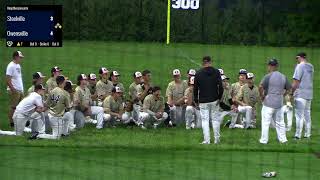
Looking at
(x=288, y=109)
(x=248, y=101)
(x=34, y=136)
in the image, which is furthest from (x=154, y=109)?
(x=34, y=136)

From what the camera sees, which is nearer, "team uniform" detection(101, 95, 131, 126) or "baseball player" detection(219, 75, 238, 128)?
"team uniform" detection(101, 95, 131, 126)

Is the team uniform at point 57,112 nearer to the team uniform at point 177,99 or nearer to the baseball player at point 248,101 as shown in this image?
the team uniform at point 177,99

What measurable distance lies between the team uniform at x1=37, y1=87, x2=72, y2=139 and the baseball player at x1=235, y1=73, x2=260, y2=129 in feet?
12.8

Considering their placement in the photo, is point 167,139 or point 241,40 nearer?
point 167,139

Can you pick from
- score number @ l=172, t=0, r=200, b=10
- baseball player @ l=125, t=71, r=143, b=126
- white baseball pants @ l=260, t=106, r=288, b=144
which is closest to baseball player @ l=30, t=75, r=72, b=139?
baseball player @ l=125, t=71, r=143, b=126

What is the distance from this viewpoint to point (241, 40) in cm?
3744

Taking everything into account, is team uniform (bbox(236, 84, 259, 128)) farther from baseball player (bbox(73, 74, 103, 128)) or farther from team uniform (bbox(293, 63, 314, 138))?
baseball player (bbox(73, 74, 103, 128))

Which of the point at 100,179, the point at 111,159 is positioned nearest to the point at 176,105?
the point at 111,159

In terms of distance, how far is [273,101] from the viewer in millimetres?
15227

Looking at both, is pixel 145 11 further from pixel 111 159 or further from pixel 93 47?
pixel 111 159

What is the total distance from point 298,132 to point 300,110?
444 millimetres

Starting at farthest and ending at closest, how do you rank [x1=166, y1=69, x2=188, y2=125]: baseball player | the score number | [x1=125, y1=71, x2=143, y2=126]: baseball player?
the score number < [x1=166, y1=69, x2=188, y2=125]: baseball player < [x1=125, y1=71, x2=143, y2=126]: baseball player
